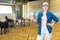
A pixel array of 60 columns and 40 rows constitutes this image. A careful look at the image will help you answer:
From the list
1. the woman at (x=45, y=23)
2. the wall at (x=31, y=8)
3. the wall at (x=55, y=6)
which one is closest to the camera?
the woman at (x=45, y=23)

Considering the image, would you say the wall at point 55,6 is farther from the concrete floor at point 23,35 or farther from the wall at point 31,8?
the concrete floor at point 23,35

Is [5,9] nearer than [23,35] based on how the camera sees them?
No

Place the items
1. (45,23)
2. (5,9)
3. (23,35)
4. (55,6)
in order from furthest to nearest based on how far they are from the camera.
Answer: (55,6) → (5,9) → (23,35) → (45,23)

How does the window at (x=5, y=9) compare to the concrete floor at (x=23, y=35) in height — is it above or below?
above

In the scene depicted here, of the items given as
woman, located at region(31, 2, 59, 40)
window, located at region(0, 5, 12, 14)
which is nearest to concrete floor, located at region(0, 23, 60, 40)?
window, located at region(0, 5, 12, 14)

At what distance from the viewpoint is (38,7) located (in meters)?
8.79

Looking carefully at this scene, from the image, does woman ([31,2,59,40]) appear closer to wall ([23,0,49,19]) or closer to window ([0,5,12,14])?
window ([0,5,12,14])

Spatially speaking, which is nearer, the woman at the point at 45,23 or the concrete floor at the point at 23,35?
the woman at the point at 45,23

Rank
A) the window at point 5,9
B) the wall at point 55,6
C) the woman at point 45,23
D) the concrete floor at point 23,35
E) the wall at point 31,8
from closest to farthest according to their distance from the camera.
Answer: the woman at point 45,23, the concrete floor at point 23,35, the window at point 5,9, the wall at point 31,8, the wall at point 55,6

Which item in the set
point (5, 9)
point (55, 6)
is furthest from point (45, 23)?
point (55, 6)

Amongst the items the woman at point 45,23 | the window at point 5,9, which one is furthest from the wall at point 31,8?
the woman at point 45,23

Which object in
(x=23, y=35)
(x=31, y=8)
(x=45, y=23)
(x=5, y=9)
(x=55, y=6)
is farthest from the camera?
(x=55, y=6)

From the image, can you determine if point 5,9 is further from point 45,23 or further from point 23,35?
point 45,23

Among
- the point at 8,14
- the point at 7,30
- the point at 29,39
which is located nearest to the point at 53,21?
the point at 29,39
